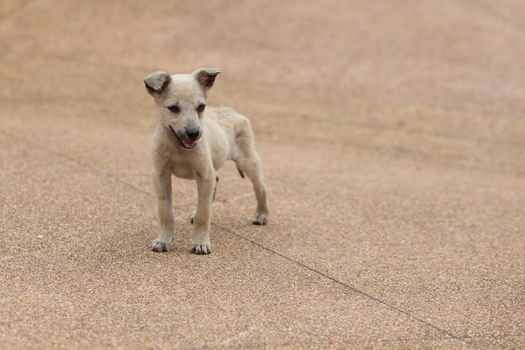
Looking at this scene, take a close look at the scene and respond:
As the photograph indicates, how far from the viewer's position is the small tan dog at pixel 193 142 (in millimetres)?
6164

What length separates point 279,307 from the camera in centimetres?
567

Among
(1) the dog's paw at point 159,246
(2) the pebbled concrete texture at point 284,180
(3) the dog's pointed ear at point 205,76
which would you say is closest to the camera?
(2) the pebbled concrete texture at point 284,180

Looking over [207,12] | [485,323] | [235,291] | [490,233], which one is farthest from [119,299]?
[207,12]

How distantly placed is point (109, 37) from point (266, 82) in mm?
4333

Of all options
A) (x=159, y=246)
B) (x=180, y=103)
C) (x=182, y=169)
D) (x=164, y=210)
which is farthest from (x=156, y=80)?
(x=159, y=246)

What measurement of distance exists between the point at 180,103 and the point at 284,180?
13.7 ft

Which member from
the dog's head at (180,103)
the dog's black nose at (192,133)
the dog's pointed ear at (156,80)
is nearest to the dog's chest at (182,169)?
the dog's head at (180,103)

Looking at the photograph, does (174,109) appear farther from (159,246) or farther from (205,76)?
(159,246)

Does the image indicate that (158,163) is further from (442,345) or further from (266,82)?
(266,82)

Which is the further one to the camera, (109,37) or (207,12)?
(207,12)

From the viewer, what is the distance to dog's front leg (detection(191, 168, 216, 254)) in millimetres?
6590

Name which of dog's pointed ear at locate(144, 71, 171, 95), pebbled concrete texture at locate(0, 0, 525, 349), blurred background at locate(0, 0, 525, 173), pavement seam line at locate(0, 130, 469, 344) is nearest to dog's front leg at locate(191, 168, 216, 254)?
pebbled concrete texture at locate(0, 0, 525, 349)

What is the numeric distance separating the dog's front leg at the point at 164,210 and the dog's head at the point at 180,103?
0.41 m

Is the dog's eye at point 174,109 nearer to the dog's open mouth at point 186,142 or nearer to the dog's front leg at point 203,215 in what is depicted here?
the dog's open mouth at point 186,142
